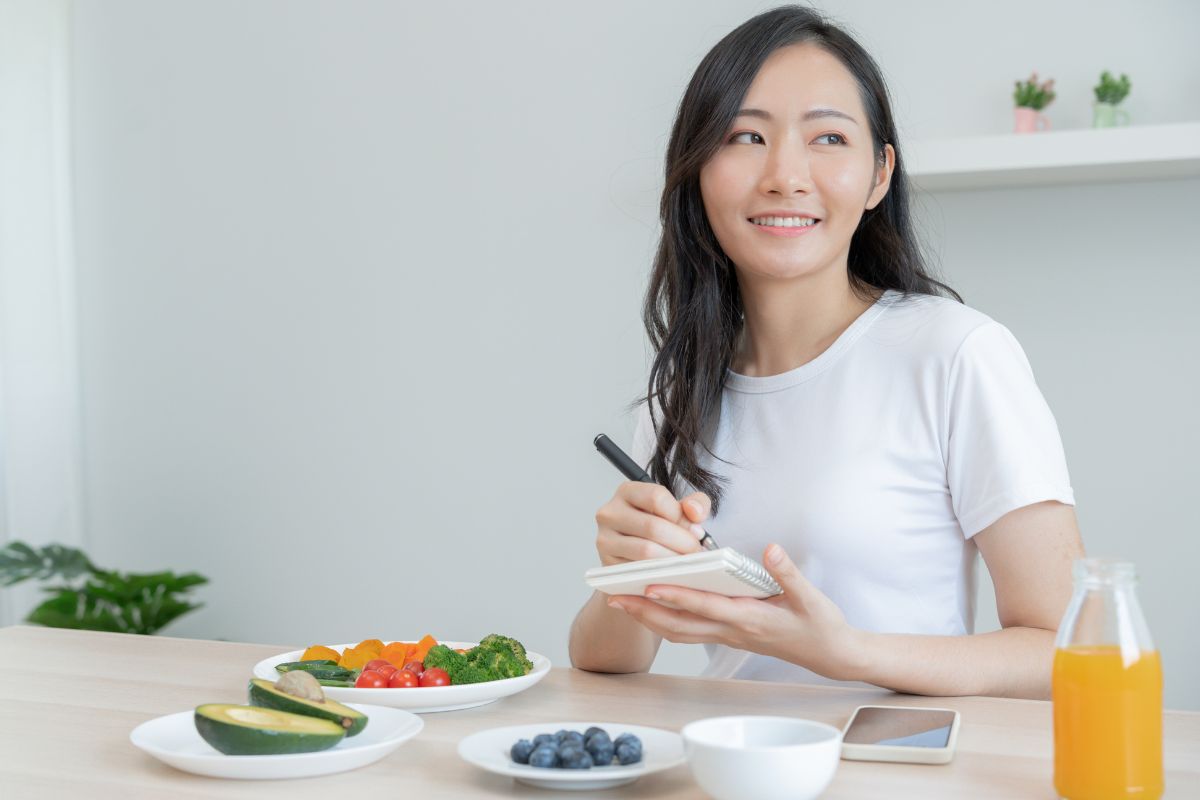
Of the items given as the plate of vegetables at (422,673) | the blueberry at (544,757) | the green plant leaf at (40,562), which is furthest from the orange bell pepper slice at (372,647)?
the green plant leaf at (40,562)

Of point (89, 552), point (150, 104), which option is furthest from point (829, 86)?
point (89, 552)

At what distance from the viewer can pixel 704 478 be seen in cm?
156

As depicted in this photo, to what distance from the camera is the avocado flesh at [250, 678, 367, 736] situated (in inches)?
37.7

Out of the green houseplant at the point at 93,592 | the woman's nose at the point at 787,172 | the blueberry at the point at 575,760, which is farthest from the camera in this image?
the green houseplant at the point at 93,592

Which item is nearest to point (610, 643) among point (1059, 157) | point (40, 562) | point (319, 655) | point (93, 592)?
point (319, 655)

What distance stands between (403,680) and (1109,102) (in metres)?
1.99

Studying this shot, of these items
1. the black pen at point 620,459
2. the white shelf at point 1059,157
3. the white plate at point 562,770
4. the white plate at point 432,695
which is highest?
the white shelf at point 1059,157

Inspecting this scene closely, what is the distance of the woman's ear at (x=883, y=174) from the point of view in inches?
63.7

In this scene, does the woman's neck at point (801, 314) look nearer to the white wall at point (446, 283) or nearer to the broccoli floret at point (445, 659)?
the broccoli floret at point (445, 659)

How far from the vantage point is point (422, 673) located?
1183mm

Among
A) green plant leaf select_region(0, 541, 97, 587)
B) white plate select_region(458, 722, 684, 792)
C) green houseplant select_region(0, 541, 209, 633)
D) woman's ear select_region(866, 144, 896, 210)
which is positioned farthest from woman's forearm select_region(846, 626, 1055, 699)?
green plant leaf select_region(0, 541, 97, 587)

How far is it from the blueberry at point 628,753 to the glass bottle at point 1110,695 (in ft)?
0.99

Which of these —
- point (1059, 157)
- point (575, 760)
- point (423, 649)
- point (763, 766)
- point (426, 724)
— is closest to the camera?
point (763, 766)

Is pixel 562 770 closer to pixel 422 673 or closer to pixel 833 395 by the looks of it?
pixel 422 673
